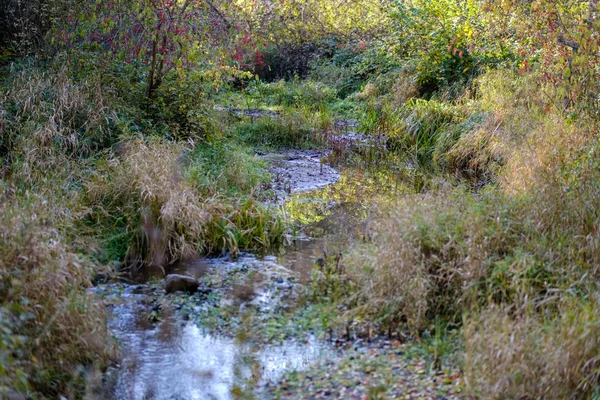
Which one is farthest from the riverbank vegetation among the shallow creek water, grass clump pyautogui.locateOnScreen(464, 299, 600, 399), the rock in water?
the rock in water

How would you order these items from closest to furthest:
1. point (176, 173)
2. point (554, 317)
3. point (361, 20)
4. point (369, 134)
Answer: point (554, 317)
point (176, 173)
point (369, 134)
point (361, 20)

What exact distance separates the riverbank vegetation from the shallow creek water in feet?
1.01

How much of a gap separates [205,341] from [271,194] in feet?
14.5

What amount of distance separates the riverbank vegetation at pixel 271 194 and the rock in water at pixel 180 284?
654 millimetres

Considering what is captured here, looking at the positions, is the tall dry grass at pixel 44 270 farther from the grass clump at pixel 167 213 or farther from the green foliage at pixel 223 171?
the green foliage at pixel 223 171

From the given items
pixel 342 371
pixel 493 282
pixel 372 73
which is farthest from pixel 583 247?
pixel 372 73

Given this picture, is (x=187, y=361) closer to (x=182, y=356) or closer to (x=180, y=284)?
(x=182, y=356)

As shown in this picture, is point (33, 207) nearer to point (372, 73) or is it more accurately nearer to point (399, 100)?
point (399, 100)

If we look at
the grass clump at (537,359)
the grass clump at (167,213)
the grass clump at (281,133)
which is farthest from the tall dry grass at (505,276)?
the grass clump at (281,133)

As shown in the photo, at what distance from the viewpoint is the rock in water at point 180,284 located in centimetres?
636

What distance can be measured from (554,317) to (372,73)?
15416mm

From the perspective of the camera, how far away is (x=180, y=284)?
251 inches

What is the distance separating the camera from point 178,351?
17.2 feet

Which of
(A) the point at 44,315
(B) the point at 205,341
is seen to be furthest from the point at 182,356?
(A) the point at 44,315
